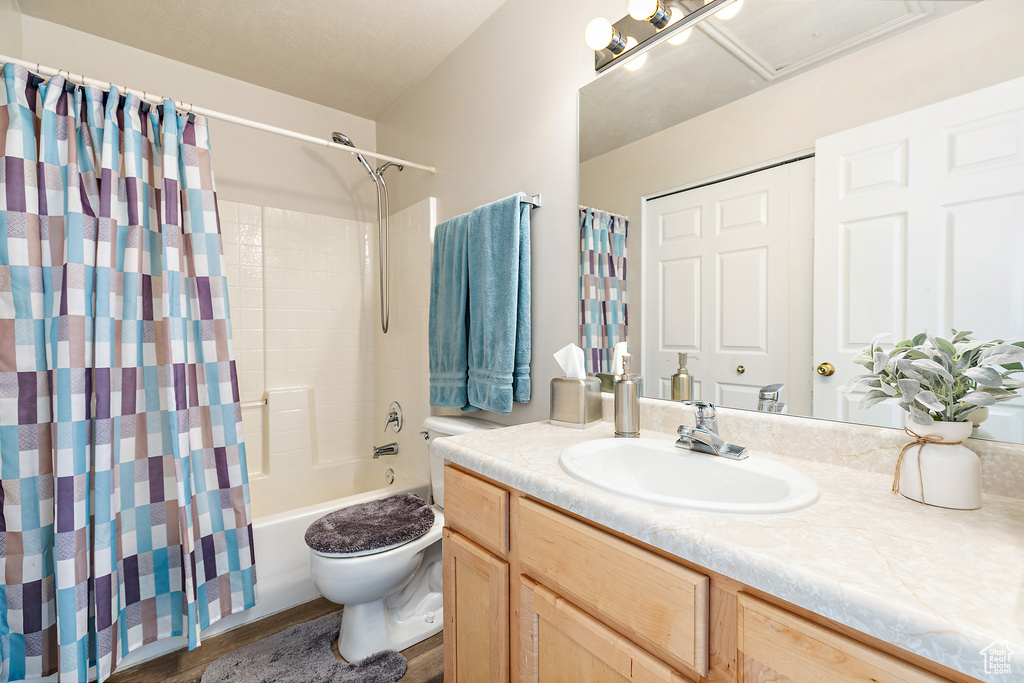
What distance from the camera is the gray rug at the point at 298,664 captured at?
1.44 meters

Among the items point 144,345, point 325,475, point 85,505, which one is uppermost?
point 144,345

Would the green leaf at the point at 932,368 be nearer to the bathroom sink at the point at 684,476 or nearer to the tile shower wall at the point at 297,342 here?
the bathroom sink at the point at 684,476

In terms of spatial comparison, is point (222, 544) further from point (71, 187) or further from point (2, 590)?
point (71, 187)

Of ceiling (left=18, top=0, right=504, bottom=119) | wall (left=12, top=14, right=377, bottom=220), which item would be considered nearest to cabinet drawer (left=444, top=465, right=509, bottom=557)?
ceiling (left=18, top=0, right=504, bottom=119)

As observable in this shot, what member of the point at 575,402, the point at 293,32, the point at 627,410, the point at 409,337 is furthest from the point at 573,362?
the point at 293,32

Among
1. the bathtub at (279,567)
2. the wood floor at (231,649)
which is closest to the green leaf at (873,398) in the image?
the wood floor at (231,649)

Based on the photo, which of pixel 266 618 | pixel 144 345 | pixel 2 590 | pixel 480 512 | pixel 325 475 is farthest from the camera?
pixel 325 475

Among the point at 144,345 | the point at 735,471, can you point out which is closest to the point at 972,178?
the point at 735,471

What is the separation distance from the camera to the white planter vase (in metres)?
0.68

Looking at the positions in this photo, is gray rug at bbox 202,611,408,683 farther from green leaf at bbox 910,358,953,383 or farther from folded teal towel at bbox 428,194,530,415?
green leaf at bbox 910,358,953,383

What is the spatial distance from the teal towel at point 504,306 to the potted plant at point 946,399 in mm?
1009

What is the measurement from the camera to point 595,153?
1.39 meters

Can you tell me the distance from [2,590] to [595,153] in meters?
2.23

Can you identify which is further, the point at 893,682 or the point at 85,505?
the point at 85,505
